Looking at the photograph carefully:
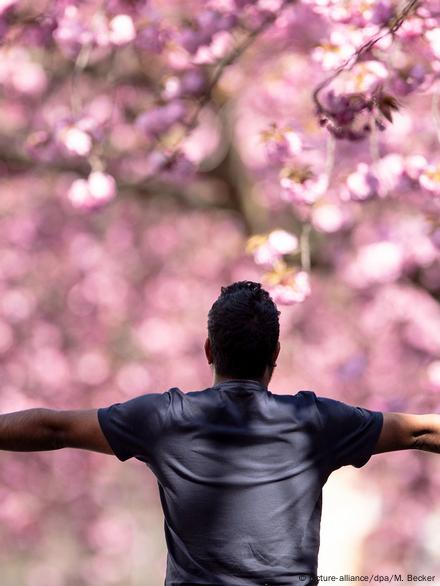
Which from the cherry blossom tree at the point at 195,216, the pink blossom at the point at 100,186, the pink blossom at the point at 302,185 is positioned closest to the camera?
the pink blossom at the point at 302,185

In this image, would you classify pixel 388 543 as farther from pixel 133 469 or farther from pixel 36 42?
pixel 36 42

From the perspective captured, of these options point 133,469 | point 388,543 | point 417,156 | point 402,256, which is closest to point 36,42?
point 417,156

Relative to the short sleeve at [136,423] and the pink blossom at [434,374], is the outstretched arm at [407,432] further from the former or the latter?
the pink blossom at [434,374]

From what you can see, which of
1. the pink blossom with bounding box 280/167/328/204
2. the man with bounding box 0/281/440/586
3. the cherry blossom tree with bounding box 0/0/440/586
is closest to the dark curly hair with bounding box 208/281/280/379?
the man with bounding box 0/281/440/586

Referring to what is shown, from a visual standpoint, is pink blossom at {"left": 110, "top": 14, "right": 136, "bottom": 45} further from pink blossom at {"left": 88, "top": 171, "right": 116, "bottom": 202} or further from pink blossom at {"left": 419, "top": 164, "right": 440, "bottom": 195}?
pink blossom at {"left": 419, "top": 164, "right": 440, "bottom": 195}

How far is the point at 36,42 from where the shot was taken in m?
5.38

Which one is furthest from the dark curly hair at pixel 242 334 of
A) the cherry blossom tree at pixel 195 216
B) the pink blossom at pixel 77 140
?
the pink blossom at pixel 77 140

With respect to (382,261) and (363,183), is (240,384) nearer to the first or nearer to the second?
(363,183)

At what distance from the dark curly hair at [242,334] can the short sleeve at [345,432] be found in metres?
0.16

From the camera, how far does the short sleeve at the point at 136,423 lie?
2572 mm

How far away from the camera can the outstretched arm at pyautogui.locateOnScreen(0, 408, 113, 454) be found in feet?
8.53

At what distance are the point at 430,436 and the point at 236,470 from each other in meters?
0.49

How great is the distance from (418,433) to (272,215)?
584 centimetres

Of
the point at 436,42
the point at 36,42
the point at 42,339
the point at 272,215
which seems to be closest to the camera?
the point at 436,42
